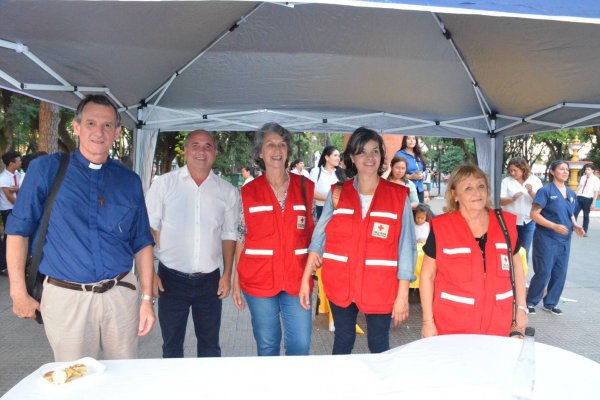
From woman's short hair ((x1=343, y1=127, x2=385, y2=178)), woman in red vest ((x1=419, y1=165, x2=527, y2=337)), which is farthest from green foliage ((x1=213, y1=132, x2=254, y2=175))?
woman in red vest ((x1=419, y1=165, x2=527, y2=337))

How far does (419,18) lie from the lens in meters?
3.26

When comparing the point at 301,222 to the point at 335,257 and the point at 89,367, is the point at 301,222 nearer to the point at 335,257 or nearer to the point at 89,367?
the point at 335,257

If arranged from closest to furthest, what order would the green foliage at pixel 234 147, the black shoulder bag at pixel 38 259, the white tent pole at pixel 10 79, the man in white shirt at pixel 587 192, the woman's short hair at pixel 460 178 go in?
the black shoulder bag at pixel 38 259 → the woman's short hair at pixel 460 178 → the white tent pole at pixel 10 79 → the man in white shirt at pixel 587 192 → the green foliage at pixel 234 147

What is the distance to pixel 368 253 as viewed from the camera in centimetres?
236

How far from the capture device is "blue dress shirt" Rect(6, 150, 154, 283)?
6.40 feet

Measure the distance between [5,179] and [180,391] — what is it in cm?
667

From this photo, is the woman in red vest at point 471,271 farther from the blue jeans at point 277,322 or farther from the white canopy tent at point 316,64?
the white canopy tent at point 316,64

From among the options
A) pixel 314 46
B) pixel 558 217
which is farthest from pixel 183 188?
pixel 558 217

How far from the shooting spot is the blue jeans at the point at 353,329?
244 cm

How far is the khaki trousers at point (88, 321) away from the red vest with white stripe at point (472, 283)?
5.28 ft

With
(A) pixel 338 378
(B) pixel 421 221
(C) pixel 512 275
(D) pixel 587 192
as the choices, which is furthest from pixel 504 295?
(D) pixel 587 192

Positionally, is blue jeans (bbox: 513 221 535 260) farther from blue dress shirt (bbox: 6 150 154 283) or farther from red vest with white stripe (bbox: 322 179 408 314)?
blue dress shirt (bbox: 6 150 154 283)

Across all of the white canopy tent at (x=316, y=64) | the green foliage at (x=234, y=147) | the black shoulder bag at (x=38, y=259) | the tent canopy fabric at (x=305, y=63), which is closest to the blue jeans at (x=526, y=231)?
the white canopy tent at (x=316, y=64)

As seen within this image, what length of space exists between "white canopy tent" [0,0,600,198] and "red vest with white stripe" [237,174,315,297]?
1078mm
